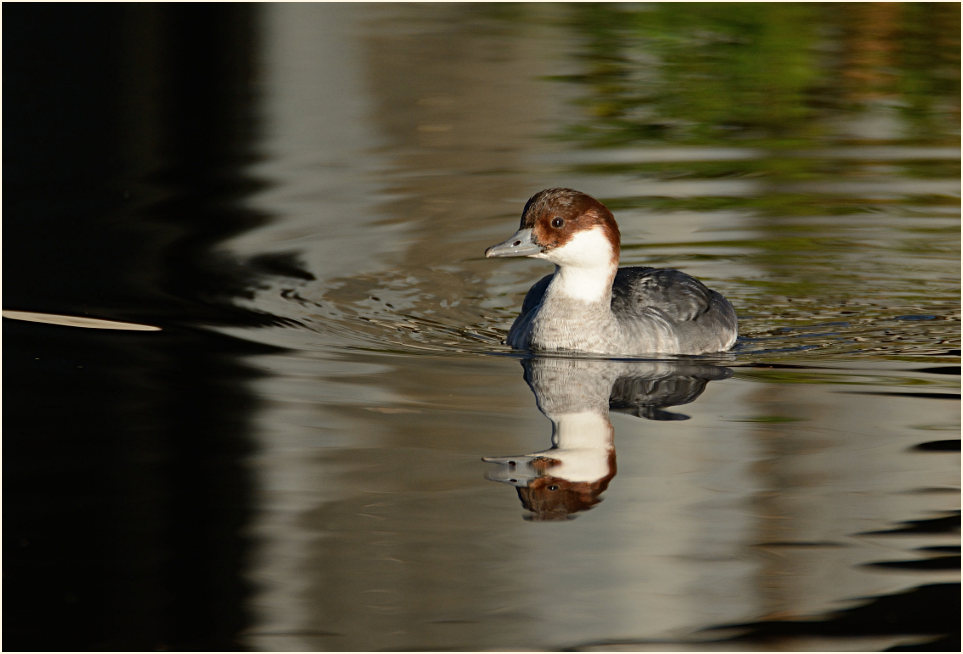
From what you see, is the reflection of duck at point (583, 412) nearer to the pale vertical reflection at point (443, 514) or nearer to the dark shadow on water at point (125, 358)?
the pale vertical reflection at point (443, 514)

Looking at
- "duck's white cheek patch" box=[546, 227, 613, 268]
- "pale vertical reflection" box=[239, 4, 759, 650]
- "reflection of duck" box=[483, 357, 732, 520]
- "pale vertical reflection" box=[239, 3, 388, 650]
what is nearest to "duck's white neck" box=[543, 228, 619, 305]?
"duck's white cheek patch" box=[546, 227, 613, 268]

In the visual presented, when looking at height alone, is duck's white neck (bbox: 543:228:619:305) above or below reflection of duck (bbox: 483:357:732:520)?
above

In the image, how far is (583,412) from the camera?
7.68 metres

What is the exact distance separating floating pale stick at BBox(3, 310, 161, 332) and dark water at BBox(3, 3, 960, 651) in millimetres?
193

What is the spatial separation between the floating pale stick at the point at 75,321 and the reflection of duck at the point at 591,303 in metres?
2.34

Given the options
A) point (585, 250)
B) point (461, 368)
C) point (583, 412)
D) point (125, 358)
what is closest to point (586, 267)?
point (585, 250)

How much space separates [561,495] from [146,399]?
2.51m

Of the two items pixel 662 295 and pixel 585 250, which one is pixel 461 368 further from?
pixel 662 295

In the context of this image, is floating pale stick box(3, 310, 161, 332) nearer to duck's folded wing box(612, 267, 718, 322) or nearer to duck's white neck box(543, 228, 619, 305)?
duck's white neck box(543, 228, 619, 305)

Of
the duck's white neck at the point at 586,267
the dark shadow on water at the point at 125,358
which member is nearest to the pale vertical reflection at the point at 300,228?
the dark shadow on water at the point at 125,358

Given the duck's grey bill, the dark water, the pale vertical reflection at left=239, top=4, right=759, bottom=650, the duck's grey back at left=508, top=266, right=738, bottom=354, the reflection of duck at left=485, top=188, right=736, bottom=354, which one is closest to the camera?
the pale vertical reflection at left=239, top=4, right=759, bottom=650

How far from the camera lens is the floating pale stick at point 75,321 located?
929 centimetres

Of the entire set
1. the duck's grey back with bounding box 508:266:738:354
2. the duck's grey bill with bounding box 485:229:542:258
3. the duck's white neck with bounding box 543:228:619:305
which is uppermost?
the duck's grey bill with bounding box 485:229:542:258

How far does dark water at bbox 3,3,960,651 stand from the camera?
5.62 m
